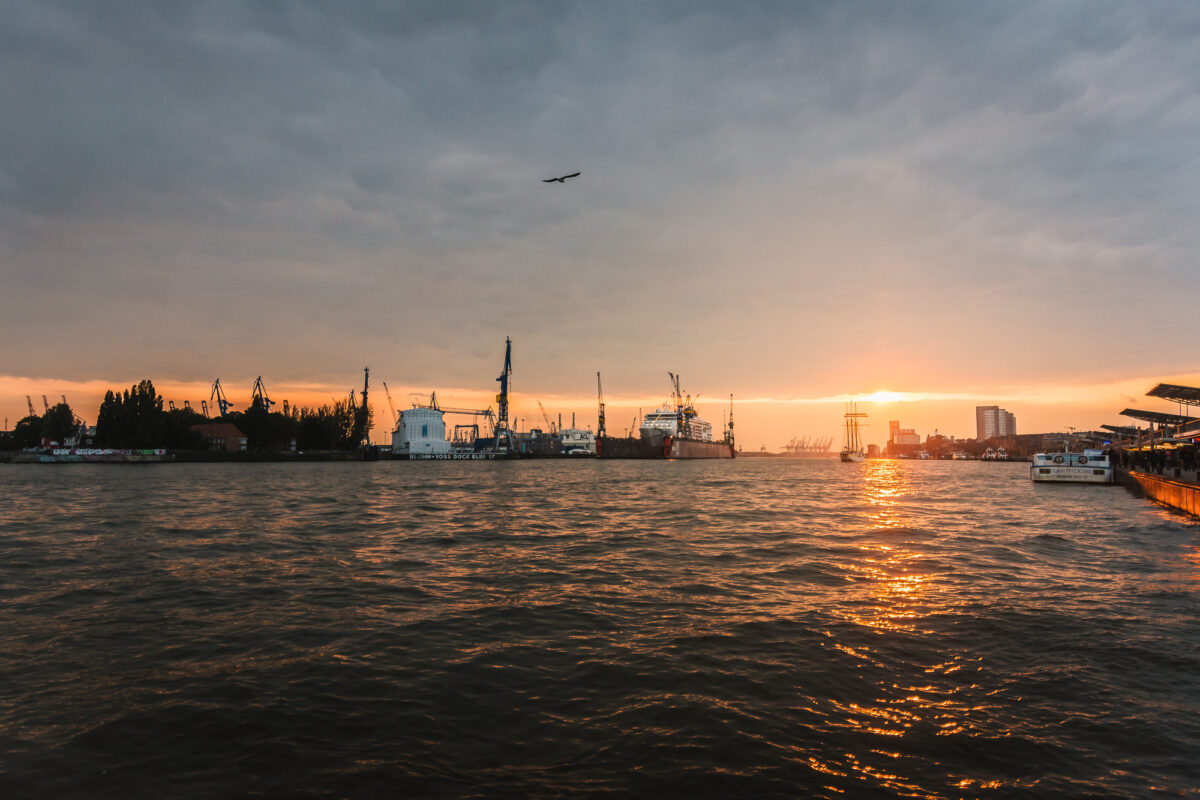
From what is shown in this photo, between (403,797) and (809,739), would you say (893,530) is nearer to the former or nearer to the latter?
(809,739)

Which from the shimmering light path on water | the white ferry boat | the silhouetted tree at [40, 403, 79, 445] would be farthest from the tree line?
the white ferry boat

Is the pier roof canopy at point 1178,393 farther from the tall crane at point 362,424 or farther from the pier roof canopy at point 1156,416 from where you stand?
the tall crane at point 362,424

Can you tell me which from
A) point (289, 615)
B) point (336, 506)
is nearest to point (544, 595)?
point (289, 615)

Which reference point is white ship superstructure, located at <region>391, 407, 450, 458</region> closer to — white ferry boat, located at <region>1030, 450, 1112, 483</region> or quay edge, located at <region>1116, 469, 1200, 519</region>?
white ferry boat, located at <region>1030, 450, 1112, 483</region>

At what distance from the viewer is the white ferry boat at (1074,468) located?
54.8 meters

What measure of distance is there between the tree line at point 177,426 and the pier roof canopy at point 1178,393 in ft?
507

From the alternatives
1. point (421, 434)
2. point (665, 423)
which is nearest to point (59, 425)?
point (421, 434)

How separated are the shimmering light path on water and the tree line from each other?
129540mm

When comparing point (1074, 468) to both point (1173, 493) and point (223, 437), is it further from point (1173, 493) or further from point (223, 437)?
point (223, 437)

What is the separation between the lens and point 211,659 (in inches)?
332

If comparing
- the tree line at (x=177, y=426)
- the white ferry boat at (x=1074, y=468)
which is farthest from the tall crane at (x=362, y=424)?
the white ferry boat at (x=1074, y=468)

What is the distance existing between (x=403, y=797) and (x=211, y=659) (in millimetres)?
5194

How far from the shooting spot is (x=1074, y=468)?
2212 inches

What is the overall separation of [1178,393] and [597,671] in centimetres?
6878
